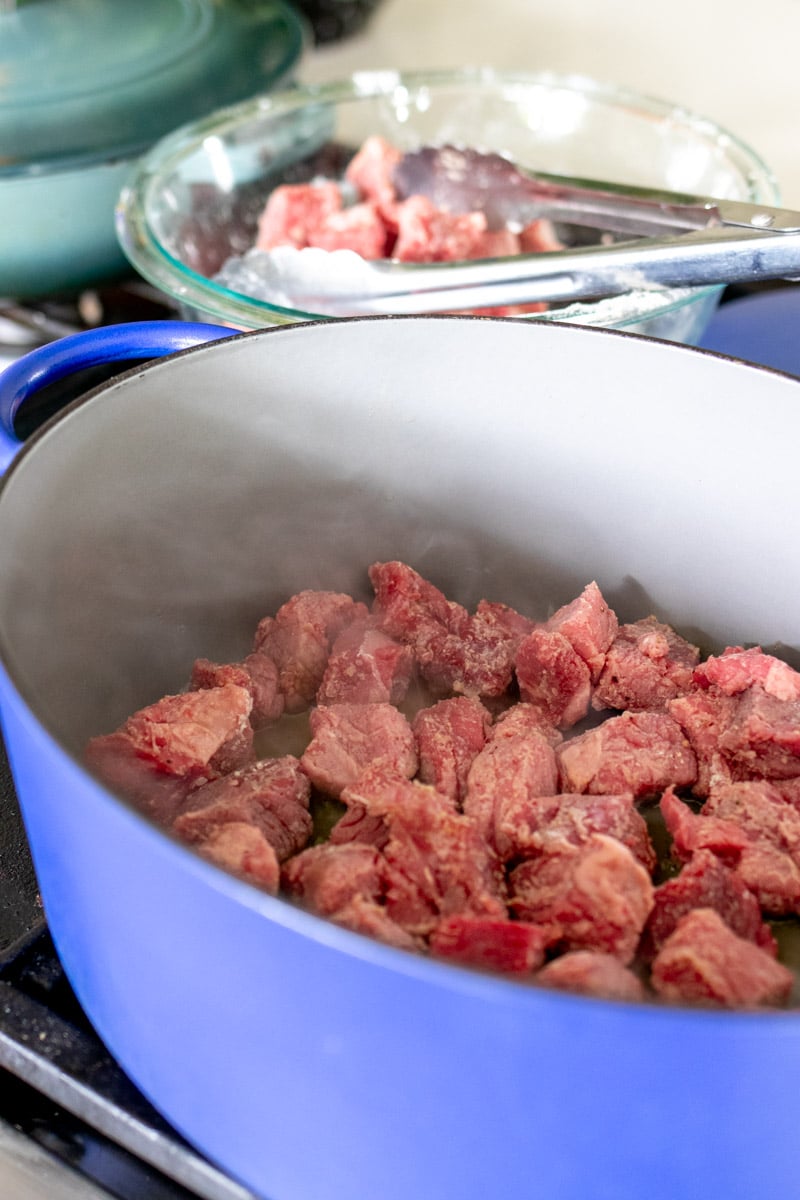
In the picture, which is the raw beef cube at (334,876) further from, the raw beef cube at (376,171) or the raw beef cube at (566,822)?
the raw beef cube at (376,171)

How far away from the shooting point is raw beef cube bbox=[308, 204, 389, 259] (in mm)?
1453

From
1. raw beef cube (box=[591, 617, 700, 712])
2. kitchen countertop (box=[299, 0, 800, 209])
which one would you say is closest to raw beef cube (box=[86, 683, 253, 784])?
raw beef cube (box=[591, 617, 700, 712])

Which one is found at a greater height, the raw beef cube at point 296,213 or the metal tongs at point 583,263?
the metal tongs at point 583,263

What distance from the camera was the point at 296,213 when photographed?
1.49 metres

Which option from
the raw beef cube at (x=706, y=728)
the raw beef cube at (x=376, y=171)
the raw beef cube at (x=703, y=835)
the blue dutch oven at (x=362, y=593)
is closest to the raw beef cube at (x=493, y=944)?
the blue dutch oven at (x=362, y=593)

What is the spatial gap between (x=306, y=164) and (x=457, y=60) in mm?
1038

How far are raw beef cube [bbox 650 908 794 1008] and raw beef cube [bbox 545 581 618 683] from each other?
1.23ft

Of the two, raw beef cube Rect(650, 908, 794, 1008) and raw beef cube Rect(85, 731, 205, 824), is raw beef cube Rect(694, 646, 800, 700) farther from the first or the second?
raw beef cube Rect(85, 731, 205, 824)

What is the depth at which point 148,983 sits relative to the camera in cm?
65

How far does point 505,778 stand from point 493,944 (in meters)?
0.24

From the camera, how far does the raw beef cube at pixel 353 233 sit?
4.77ft

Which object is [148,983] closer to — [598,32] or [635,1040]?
[635,1040]

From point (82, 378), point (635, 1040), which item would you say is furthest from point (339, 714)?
point (82, 378)

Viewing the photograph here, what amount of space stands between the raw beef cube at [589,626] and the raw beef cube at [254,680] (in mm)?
282
